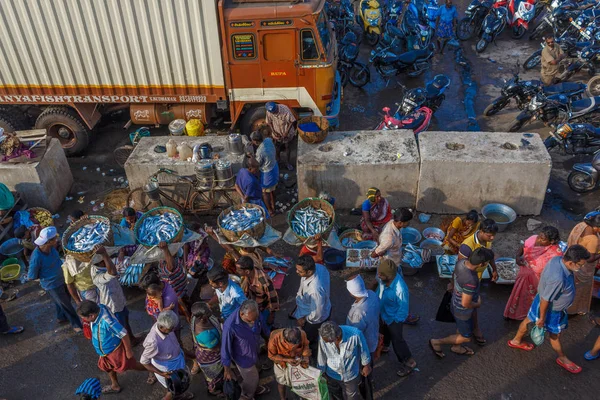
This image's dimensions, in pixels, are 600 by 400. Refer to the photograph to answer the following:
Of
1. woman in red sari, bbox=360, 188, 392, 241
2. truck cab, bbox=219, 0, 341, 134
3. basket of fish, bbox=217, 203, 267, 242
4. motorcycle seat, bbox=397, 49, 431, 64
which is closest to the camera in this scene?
basket of fish, bbox=217, 203, 267, 242

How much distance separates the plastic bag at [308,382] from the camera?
457 cm

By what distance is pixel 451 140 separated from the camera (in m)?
8.12

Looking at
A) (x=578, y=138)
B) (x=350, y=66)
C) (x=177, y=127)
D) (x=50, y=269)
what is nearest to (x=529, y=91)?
(x=578, y=138)

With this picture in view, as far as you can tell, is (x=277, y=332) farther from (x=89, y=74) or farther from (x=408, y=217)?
(x=89, y=74)

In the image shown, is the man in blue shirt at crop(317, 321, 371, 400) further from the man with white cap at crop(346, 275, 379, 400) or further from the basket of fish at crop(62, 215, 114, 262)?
the basket of fish at crop(62, 215, 114, 262)

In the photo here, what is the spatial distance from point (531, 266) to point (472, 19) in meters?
11.1

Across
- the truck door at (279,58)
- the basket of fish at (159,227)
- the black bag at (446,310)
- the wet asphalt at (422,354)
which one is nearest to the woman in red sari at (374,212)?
the wet asphalt at (422,354)

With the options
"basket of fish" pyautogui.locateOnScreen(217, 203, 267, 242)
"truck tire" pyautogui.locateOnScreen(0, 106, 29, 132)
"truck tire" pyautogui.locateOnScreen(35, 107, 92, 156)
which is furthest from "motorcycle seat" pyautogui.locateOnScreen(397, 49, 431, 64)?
"truck tire" pyautogui.locateOnScreen(0, 106, 29, 132)

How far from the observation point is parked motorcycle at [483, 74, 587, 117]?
10.1 m

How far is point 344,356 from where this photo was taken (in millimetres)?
4434

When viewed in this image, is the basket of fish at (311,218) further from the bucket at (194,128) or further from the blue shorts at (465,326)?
the bucket at (194,128)

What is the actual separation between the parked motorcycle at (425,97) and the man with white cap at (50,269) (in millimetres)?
6886

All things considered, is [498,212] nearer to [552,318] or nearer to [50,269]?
[552,318]

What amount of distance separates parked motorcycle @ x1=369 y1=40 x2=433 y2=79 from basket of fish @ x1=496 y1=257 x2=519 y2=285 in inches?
265
